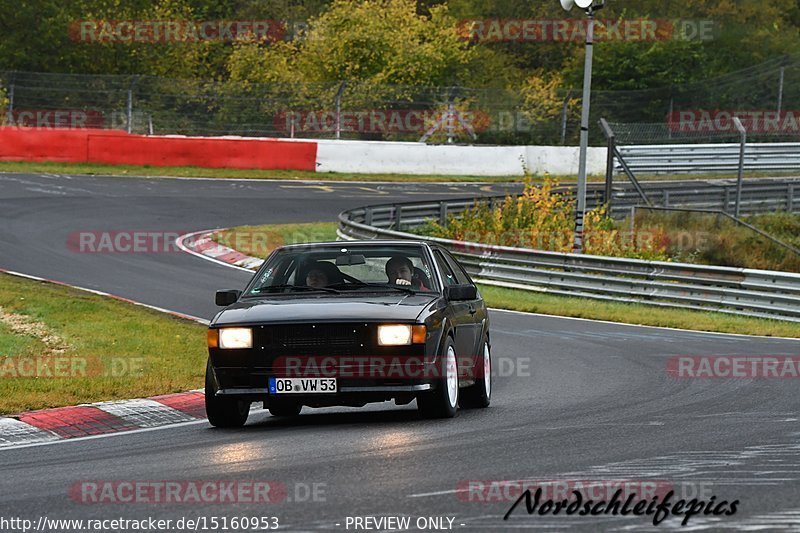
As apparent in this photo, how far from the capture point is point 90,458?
30.2ft

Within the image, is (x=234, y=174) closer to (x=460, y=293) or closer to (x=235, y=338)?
(x=460, y=293)

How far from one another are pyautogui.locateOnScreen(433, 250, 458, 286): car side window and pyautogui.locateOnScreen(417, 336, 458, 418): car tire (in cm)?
107

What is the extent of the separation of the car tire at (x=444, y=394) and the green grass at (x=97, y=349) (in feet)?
9.90

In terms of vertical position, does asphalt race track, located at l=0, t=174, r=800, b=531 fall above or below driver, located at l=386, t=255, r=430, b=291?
below

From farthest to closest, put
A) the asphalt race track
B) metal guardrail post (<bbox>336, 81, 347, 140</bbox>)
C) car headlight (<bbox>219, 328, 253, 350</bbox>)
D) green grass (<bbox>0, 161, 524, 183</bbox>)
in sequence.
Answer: metal guardrail post (<bbox>336, 81, 347, 140</bbox>) < green grass (<bbox>0, 161, 524, 183</bbox>) < car headlight (<bbox>219, 328, 253, 350</bbox>) < the asphalt race track

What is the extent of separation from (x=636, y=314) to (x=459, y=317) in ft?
37.0

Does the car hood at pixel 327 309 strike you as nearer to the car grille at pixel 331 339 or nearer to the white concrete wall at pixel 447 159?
the car grille at pixel 331 339

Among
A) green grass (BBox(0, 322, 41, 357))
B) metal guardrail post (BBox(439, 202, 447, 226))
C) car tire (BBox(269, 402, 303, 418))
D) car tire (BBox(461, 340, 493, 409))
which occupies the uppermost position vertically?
metal guardrail post (BBox(439, 202, 447, 226))

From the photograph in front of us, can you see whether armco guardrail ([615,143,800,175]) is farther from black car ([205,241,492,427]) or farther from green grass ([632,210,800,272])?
black car ([205,241,492,427])

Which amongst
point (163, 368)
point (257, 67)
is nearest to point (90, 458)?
point (163, 368)

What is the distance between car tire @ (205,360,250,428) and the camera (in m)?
10.6

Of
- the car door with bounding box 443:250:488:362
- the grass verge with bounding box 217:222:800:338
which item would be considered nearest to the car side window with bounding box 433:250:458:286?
the car door with bounding box 443:250:488:362

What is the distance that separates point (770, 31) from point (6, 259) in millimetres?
51965

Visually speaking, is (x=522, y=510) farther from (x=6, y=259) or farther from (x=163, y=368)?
(x=6, y=259)
